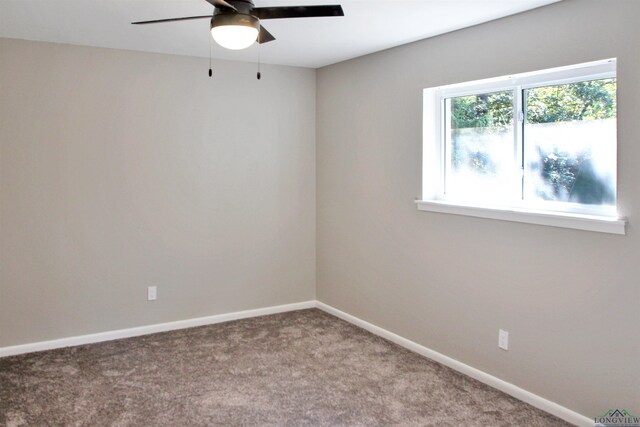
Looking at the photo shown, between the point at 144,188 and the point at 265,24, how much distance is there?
1.71 meters

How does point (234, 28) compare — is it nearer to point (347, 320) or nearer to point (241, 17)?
point (241, 17)

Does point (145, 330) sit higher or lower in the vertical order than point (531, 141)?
lower

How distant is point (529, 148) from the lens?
312 centimetres

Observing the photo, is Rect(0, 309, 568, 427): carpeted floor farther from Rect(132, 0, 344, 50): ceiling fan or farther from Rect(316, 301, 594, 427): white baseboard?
Rect(132, 0, 344, 50): ceiling fan

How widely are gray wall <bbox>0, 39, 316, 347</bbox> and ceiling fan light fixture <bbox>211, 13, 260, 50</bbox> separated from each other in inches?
85.2

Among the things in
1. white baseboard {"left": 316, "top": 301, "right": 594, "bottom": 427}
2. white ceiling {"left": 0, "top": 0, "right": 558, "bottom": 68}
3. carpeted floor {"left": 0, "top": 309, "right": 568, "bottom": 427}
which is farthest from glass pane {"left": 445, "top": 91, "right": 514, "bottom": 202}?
carpeted floor {"left": 0, "top": 309, "right": 568, "bottom": 427}

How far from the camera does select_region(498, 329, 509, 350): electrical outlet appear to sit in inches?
123

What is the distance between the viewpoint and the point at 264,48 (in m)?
3.93

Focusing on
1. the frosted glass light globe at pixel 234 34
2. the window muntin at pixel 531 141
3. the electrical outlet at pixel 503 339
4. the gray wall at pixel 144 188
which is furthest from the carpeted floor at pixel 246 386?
the frosted glass light globe at pixel 234 34

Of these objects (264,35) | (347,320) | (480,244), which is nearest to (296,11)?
(264,35)

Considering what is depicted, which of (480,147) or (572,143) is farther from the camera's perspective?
(480,147)

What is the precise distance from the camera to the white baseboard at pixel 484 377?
2768 millimetres

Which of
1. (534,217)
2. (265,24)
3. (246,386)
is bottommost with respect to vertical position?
(246,386)

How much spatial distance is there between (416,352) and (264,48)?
2555mm
